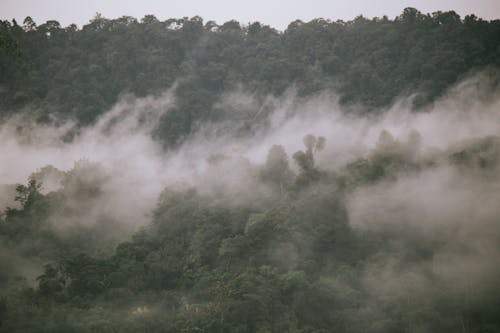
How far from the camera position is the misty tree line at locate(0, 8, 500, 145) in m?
54.5

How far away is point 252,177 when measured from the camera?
4344 cm

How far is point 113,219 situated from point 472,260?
2729 centimetres

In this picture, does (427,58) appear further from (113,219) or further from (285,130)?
(113,219)

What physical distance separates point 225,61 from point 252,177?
→ 23.3m

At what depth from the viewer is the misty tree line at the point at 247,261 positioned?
99.7 feet

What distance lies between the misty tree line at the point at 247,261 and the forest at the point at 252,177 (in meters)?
0.13

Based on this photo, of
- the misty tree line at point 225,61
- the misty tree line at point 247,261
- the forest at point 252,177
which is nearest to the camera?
the misty tree line at point 247,261

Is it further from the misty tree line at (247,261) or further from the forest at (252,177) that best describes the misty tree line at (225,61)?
the misty tree line at (247,261)

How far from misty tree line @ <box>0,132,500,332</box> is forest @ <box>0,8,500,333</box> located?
0.42 ft

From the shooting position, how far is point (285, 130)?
56219mm

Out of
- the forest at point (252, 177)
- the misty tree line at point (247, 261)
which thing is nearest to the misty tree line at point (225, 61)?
the forest at point (252, 177)

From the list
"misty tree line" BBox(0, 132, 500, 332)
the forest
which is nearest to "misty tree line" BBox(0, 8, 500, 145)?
the forest

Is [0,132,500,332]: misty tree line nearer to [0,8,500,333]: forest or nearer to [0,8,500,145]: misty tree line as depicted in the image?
[0,8,500,333]: forest

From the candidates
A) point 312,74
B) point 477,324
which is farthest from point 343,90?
point 477,324
